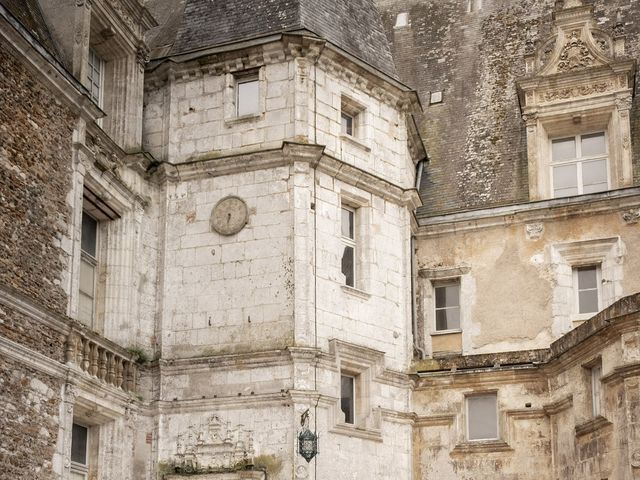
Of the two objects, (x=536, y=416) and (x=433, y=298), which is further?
(x=433, y=298)

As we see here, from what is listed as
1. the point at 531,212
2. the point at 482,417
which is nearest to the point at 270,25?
the point at 531,212

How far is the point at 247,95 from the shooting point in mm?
19641

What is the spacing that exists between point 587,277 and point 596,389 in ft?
9.73

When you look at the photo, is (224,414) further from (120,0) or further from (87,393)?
(120,0)

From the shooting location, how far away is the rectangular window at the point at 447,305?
21328 mm

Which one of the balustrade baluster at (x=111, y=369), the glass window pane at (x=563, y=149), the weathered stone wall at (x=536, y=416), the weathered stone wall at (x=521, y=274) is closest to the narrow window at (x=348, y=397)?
the weathered stone wall at (x=536, y=416)

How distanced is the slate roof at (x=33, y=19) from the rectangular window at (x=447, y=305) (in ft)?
26.3

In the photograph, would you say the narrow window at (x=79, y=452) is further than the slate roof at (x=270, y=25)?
No

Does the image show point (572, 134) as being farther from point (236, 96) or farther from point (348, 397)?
point (348, 397)

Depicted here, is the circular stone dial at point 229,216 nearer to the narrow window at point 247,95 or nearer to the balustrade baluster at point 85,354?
the narrow window at point 247,95

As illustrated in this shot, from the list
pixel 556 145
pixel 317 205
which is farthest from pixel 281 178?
pixel 556 145

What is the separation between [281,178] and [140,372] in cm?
362

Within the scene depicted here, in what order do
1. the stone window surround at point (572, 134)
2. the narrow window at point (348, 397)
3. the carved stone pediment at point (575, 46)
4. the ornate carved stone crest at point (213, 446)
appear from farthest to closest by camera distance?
the carved stone pediment at point (575, 46) → the stone window surround at point (572, 134) → the narrow window at point (348, 397) → the ornate carved stone crest at point (213, 446)

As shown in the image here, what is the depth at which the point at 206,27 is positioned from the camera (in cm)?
2025
